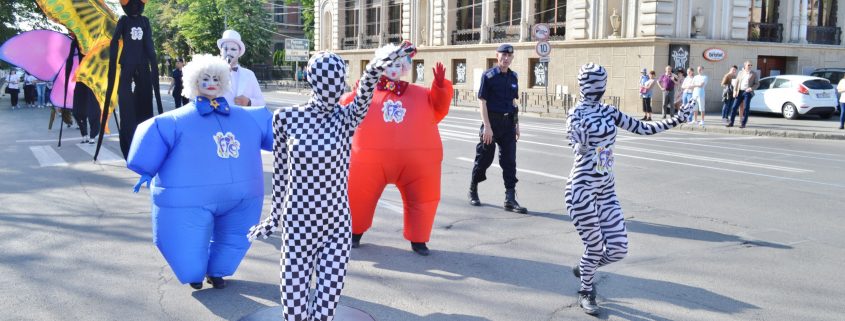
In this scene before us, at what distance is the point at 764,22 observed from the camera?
2897cm

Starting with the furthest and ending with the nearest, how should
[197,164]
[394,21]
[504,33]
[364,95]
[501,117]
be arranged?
1. [394,21]
2. [504,33]
3. [501,117]
4. [197,164]
5. [364,95]

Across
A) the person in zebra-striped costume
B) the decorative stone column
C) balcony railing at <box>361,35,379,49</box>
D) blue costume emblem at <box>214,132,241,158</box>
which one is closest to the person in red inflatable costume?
blue costume emblem at <box>214,132,241,158</box>

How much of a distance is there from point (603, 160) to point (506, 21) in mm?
31278

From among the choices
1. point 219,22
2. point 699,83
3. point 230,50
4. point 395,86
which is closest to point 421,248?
point 395,86

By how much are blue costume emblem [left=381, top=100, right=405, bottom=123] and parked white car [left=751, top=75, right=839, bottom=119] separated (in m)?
20.7

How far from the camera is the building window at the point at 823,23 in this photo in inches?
1185

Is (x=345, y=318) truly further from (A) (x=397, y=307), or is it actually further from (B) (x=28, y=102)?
(B) (x=28, y=102)

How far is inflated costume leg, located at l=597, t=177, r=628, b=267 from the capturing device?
4855 mm

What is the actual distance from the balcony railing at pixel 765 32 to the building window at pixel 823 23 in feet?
6.06

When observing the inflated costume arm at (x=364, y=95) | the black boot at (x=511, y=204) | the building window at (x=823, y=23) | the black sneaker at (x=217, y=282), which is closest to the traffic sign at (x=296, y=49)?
the building window at (x=823, y=23)

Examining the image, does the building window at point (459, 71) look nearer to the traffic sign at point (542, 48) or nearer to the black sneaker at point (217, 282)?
the traffic sign at point (542, 48)

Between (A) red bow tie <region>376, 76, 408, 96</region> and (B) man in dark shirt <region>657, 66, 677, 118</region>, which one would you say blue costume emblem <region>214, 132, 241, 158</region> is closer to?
(A) red bow tie <region>376, 76, 408, 96</region>

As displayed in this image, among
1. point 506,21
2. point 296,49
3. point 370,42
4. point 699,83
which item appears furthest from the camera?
point 296,49

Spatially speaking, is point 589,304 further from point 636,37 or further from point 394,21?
point 394,21
